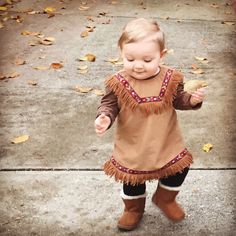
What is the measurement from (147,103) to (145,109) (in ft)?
Answer: 0.10

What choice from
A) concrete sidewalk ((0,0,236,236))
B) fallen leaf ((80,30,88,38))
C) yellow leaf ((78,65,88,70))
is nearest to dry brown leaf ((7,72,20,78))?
concrete sidewalk ((0,0,236,236))

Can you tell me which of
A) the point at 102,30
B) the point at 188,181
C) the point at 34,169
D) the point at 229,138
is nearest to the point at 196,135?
the point at 229,138

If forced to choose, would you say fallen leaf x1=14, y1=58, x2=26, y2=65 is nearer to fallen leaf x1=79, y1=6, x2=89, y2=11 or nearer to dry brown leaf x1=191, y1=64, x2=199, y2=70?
dry brown leaf x1=191, y1=64, x2=199, y2=70

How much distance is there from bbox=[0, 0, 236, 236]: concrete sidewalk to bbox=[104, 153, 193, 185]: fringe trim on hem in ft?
1.35

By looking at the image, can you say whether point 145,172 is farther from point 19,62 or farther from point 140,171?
point 19,62

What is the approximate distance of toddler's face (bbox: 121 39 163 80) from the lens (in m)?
2.11

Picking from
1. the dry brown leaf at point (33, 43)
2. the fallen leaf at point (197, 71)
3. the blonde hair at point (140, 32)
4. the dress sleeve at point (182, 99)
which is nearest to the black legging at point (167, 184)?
the dress sleeve at point (182, 99)

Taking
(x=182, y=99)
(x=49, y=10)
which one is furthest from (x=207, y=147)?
(x=49, y=10)

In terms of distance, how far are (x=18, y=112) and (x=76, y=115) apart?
49 cm

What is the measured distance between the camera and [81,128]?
11.9 feet

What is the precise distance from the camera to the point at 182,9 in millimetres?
6852

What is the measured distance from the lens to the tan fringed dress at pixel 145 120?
224cm

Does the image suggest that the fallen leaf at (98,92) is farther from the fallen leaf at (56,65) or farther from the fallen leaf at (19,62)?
the fallen leaf at (19,62)

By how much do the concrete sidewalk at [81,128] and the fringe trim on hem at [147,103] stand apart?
77 cm
